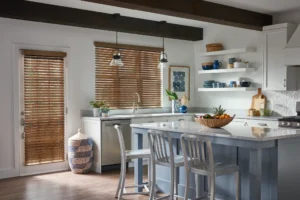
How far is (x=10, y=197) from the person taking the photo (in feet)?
14.8

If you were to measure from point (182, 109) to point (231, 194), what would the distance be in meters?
3.39

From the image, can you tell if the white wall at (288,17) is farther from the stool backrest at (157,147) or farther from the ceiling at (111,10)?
the stool backrest at (157,147)

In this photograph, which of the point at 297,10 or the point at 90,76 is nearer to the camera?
the point at 297,10

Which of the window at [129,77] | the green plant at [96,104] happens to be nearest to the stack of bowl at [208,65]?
the window at [129,77]

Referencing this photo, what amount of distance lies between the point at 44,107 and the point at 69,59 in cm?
90

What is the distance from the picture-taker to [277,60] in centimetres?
594

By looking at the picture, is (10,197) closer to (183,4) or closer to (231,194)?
(231,194)

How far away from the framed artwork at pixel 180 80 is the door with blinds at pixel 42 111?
2.33 metres

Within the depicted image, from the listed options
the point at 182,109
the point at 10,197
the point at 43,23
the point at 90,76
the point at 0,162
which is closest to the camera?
the point at 10,197

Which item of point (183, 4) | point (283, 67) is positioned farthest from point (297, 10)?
point (183, 4)

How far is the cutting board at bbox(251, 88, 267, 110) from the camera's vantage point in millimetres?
6441

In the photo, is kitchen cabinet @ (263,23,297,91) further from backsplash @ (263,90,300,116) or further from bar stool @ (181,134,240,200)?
bar stool @ (181,134,240,200)

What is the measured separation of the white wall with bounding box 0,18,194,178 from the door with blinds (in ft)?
0.48

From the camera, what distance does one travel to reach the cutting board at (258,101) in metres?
6.44
